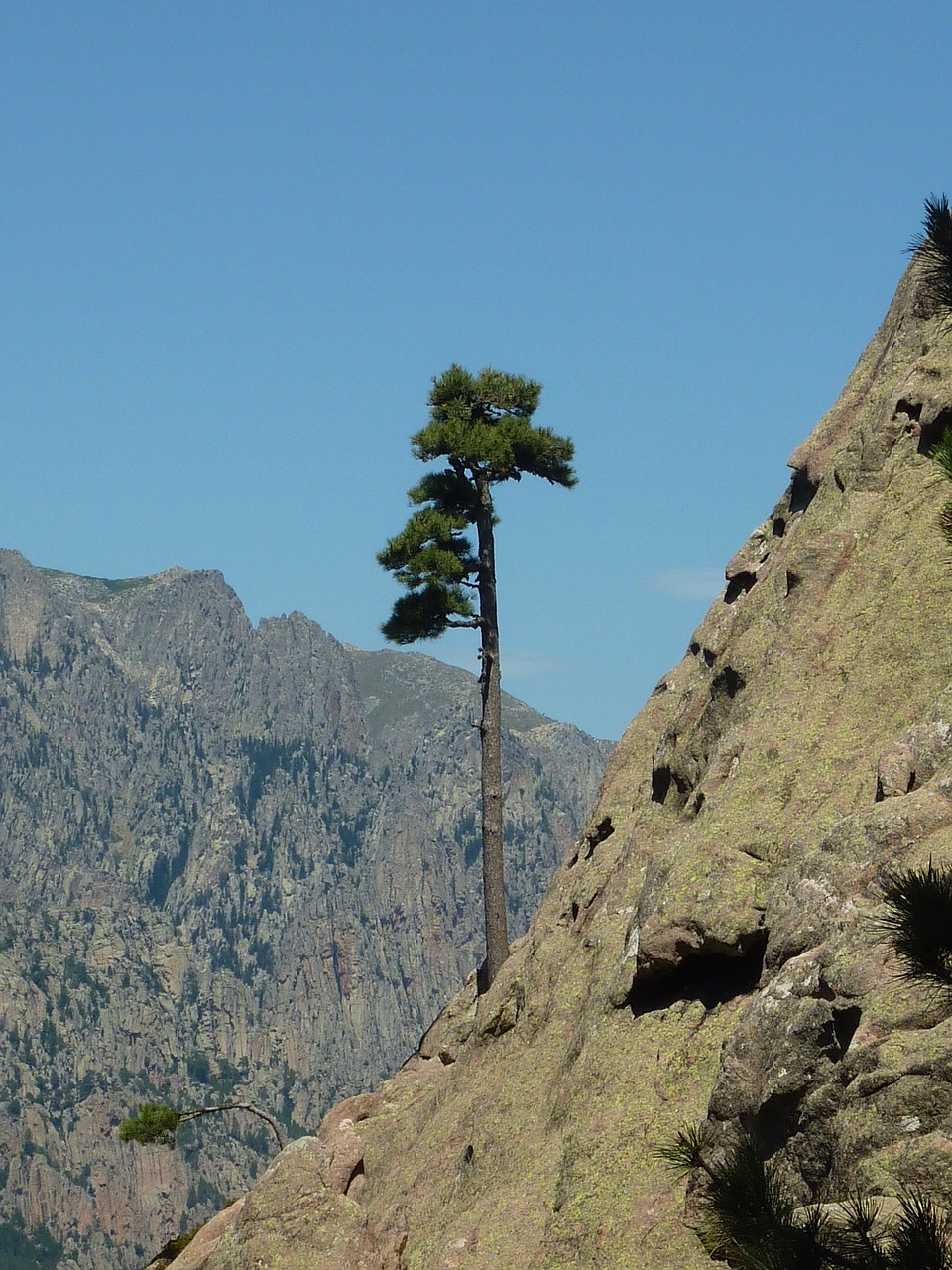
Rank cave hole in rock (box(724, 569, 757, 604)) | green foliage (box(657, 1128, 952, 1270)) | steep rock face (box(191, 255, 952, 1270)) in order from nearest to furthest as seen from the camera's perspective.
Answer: green foliage (box(657, 1128, 952, 1270)) < steep rock face (box(191, 255, 952, 1270)) < cave hole in rock (box(724, 569, 757, 604))

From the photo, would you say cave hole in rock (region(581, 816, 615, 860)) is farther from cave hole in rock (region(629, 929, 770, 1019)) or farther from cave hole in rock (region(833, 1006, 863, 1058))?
cave hole in rock (region(833, 1006, 863, 1058))

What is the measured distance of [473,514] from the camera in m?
40.2

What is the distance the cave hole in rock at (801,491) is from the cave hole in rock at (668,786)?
7089 mm

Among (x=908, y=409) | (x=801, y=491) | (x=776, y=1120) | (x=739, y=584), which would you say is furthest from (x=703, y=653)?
(x=776, y=1120)

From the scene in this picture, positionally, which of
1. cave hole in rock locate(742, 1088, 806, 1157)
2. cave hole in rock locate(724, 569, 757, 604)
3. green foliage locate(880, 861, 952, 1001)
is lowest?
cave hole in rock locate(742, 1088, 806, 1157)

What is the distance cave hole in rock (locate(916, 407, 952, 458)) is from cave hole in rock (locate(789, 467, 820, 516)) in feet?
14.0

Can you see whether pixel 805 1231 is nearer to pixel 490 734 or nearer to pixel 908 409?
pixel 908 409

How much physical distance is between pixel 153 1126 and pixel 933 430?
97.8ft

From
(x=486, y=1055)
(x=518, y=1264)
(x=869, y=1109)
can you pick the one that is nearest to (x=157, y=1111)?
(x=486, y=1055)

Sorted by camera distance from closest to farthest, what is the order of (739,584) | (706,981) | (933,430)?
(706,981) → (933,430) → (739,584)

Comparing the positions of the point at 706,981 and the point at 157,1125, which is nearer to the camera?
the point at 706,981

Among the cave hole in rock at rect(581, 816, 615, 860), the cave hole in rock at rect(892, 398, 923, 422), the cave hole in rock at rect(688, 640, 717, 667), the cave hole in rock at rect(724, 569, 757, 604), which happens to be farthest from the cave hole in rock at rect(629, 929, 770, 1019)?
the cave hole in rock at rect(724, 569, 757, 604)

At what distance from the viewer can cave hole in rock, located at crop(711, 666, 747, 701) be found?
2600cm

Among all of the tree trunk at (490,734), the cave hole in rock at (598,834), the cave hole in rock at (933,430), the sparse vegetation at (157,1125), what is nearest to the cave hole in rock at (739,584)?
the cave hole in rock at (598,834)
